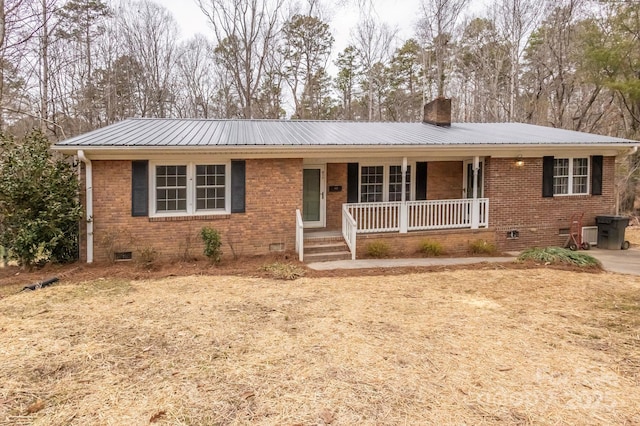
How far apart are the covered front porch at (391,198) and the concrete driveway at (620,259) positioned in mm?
2890

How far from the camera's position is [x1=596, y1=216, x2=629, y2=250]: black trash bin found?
34.5 feet

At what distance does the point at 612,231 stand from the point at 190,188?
11590mm

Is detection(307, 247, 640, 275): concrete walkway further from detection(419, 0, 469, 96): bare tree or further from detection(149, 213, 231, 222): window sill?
detection(419, 0, 469, 96): bare tree

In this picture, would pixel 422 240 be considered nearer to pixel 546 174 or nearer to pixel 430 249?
pixel 430 249

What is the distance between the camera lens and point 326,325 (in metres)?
4.87

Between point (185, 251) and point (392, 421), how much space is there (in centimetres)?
690

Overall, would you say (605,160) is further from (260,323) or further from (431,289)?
(260,323)

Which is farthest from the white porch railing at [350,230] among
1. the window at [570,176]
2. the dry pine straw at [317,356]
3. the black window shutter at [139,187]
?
the window at [570,176]

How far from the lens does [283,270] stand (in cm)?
779

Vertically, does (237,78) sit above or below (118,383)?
above

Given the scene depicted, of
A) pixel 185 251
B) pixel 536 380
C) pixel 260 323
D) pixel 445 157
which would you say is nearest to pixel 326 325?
pixel 260 323

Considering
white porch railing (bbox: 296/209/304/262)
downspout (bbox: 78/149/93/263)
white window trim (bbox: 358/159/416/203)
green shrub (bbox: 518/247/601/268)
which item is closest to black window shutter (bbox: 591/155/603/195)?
green shrub (bbox: 518/247/601/268)

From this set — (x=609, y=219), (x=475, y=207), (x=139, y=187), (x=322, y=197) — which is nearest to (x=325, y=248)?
(x=322, y=197)

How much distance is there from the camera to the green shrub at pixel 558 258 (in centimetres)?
852
